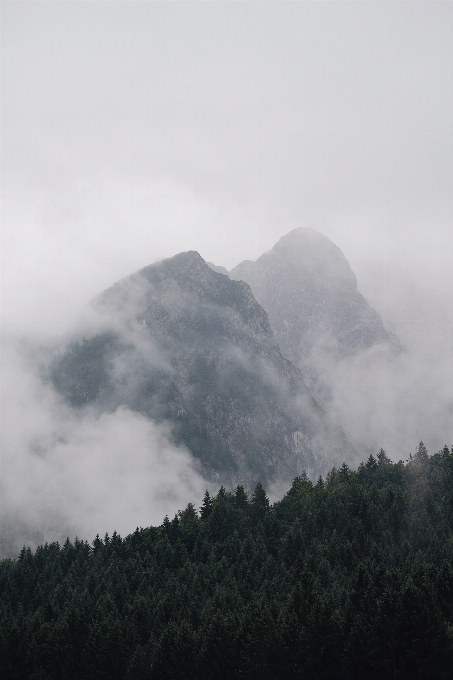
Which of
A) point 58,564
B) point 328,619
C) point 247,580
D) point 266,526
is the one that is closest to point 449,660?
point 328,619

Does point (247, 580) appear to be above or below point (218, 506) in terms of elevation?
below

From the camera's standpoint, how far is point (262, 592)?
359 feet

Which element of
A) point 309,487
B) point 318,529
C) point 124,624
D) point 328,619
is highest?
point 309,487

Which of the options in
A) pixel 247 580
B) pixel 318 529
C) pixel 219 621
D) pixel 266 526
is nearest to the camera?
pixel 219 621

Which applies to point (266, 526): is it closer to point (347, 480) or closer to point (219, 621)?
point (347, 480)

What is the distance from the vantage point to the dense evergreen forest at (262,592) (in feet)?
245

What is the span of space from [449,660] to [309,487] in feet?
411

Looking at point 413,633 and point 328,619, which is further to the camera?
point 328,619

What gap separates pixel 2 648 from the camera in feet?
330

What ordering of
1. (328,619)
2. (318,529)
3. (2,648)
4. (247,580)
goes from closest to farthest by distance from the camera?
(328,619)
(2,648)
(247,580)
(318,529)

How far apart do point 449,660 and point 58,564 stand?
10511 cm

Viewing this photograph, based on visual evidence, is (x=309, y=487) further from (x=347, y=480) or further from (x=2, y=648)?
(x=2, y=648)

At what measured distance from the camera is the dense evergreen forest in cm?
7481

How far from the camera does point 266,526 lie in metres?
162
